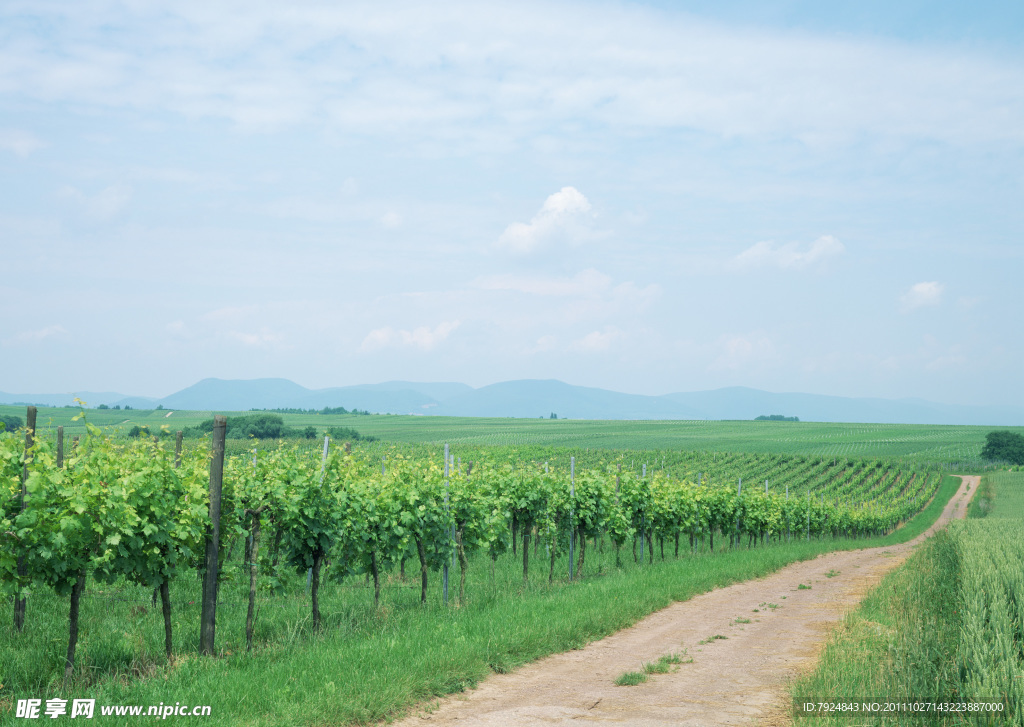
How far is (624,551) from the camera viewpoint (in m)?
23.1

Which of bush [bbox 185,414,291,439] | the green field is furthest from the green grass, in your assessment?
bush [bbox 185,414,291,439]

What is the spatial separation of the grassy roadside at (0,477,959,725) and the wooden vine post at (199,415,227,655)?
0.29 meters

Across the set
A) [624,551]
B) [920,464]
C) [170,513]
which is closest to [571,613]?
[170,513]

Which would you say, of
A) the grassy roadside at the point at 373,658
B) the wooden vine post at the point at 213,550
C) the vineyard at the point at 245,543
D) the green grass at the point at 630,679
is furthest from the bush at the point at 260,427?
the green grass at the point at 630,679

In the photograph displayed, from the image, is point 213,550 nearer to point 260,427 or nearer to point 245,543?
point 245,543

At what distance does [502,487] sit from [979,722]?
32.2 ft

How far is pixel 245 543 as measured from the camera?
11.1 m

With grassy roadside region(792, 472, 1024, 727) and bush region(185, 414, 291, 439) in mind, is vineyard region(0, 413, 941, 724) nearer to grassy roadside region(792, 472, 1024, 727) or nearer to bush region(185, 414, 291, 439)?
grassy roadside region(792, 472, 1024, 727)

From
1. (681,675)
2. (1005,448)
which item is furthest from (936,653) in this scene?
(1005,448)

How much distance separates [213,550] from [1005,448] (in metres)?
122

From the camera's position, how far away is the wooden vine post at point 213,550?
327 inches

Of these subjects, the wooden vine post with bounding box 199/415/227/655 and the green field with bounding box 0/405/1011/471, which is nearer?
the wooden vine post with bounding box 199/415/227/655

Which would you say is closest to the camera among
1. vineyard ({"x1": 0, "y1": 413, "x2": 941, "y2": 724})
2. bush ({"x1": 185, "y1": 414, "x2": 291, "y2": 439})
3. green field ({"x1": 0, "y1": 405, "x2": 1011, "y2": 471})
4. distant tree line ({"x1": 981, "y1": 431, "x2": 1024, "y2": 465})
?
vineyard ({"x1": 0, "y1": 413, "x2": 941, "y2": 724})

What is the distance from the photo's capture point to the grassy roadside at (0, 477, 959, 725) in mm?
6484
